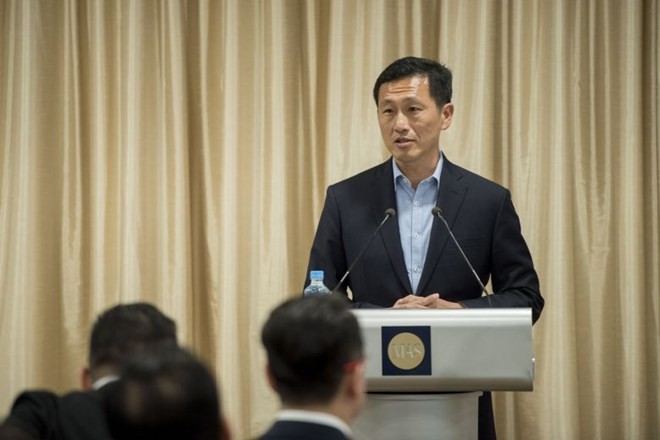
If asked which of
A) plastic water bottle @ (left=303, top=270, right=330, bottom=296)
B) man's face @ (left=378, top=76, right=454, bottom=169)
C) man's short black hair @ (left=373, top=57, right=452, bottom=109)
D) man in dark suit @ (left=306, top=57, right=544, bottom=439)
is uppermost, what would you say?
man's short black hair @ (left=373, top=57, right=452, bottom=109)

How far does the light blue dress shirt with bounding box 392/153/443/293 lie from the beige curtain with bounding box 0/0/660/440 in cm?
101

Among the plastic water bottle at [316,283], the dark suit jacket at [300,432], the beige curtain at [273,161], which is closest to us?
the dark suit jacket at [300,432]

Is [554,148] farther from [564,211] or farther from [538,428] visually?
[538,428]

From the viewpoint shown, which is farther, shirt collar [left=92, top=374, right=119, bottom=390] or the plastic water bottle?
the plastic water bottle

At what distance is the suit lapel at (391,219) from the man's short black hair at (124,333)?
119 centimetres

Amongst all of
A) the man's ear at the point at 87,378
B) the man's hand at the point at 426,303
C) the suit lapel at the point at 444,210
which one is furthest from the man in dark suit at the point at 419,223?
the man's ear at the point at 87,378

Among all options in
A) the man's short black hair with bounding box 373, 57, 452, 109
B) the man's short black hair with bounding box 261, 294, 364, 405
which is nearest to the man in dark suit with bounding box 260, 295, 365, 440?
the man's short black hair with bounding box 261, 294, 364, 405

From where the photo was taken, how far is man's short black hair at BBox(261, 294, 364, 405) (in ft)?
5.71

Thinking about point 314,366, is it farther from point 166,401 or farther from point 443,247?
point 443,247

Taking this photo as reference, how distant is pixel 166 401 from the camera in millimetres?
1252

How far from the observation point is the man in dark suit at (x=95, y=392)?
181cm

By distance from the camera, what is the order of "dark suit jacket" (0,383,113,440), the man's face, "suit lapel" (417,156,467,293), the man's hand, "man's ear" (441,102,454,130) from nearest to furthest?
1. "dark suit jacket" (0,383,113,440)
2. the man's hand
3. "suit lapel" (417,156,467,293)
4. the man's face
5. "man's ear" (441,102,454,130)

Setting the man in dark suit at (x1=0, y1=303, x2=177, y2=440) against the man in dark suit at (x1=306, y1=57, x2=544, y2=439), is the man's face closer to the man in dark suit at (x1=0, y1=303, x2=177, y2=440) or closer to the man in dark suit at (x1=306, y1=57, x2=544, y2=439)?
the man in dark suit at (x1=306, y1=57, x2=544, y2=439)

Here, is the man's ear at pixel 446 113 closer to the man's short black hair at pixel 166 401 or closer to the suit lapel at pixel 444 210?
the suit lapel at pixel 444 210
